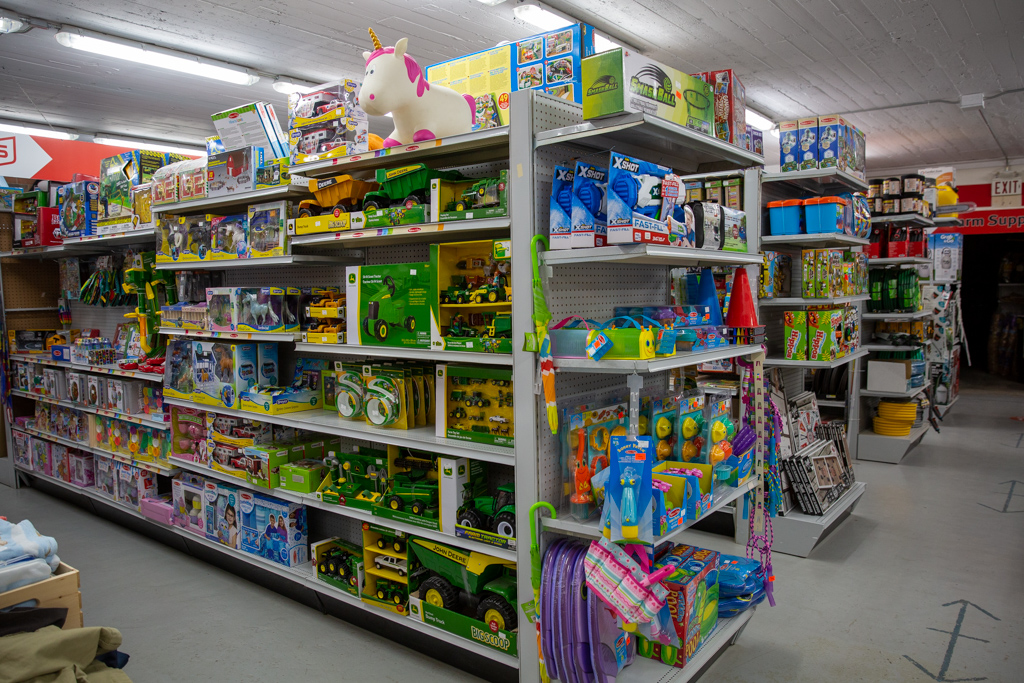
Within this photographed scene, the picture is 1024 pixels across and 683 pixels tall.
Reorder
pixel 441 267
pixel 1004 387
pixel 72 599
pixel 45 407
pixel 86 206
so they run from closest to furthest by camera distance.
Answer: pixel 72 599, pixel 441 267, pixel 86 206, pixel 45 407, pixel 1004 387

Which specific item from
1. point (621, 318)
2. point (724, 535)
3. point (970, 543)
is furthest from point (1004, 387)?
point (621, 318)

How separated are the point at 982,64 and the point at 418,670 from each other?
8321 millimetres

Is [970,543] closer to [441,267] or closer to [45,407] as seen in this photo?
[441,267]

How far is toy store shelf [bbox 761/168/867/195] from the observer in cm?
434

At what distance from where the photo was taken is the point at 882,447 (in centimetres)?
642

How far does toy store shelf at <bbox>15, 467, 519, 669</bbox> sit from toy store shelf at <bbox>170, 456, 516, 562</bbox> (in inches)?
14.3

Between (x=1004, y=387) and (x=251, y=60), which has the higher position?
(x=251, y=60)

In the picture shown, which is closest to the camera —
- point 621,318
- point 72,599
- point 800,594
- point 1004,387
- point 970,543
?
point 72,599

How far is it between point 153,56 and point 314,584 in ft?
18.5

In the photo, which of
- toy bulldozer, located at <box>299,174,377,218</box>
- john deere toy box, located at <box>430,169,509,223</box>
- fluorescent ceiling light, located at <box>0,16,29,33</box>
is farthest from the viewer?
fluorescent ceiling light, located at <box>0,16,29,33</box>

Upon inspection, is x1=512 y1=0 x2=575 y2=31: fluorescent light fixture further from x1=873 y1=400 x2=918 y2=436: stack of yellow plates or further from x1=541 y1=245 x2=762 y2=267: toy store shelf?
x1=873 y1=400 x2=918 y2=436: stack of yellow plates

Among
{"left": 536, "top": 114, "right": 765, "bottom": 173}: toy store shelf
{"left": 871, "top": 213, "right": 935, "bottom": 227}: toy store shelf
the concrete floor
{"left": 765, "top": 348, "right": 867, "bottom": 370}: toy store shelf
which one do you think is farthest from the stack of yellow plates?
{"left": 536, "top": 114, "right": 765, "bottom": 173}: toy store shelf

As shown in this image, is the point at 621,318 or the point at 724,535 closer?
the point at 621,318

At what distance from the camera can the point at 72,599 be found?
7.12ft
